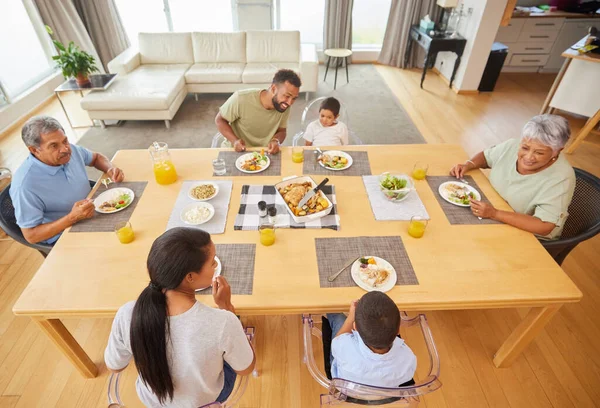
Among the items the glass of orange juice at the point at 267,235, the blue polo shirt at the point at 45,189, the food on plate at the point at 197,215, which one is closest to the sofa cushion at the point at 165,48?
the blue polo shirt at the point at 45,189

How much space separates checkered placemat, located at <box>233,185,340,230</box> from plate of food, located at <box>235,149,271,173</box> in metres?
0.18

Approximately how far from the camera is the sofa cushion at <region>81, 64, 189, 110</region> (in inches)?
152

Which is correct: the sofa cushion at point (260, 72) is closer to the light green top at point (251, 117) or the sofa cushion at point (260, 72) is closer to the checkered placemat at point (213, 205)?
the light green top at point (251, 117)

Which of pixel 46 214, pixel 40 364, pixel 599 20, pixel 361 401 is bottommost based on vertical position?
pixel 40 364

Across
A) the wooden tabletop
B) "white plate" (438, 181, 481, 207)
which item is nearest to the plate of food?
the wooden tabletop

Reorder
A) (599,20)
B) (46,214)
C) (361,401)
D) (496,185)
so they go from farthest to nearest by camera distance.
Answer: (599,20)
(496,185)
(46,214)
(361,401)

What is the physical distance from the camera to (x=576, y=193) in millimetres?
1804

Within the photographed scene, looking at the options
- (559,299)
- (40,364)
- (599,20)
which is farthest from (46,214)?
(599,20)

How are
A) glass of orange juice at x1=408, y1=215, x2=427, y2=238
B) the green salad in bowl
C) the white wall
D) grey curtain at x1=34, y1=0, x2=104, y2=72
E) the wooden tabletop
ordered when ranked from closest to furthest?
the wooden tabletop < glass of orange juice at x1=408, y1=215, x2=427, y2=238 < the green salad in bowl < the white wall < grey curtain at x1=34, y1=0, x2=104, y2=72

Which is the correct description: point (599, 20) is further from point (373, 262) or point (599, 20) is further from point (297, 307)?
point (297, 307)

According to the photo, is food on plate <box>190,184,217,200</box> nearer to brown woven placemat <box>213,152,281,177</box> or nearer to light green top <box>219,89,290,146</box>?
brown woven placemat <box>213,152,281,177</box>

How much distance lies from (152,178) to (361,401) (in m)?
1.56

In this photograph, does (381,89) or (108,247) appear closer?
(108,247)

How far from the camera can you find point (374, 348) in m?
1.12
